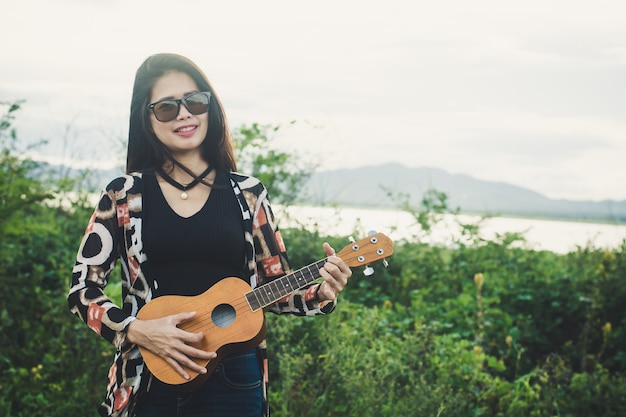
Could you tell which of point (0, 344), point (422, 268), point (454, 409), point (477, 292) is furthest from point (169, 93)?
point (422, 268)

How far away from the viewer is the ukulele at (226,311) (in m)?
2.27

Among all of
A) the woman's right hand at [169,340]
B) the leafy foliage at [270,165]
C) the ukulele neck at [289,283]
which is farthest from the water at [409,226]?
the woman's right hand at [169,340]

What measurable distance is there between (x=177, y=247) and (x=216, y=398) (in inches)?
20.4

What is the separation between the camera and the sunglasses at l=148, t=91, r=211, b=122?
2.45 meters

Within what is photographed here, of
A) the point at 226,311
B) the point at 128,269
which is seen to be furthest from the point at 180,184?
the point at 226,311

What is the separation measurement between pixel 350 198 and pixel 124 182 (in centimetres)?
533

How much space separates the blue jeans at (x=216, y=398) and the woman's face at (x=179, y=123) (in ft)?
2.59

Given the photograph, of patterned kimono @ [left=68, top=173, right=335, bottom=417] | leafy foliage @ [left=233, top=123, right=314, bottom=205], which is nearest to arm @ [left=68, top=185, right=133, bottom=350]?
patterned kimono @ [left=68, top=173, right=335, bottom=417]

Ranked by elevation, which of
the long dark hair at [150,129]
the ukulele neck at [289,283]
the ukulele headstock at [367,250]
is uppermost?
the long dark hair at [150,129]

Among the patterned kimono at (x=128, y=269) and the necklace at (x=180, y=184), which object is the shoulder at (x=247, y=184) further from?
the necklace at (x=180, y=184)

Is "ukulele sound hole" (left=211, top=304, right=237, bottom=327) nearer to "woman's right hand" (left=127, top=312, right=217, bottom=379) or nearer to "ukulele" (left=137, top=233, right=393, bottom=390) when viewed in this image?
"ukulele" (left=137, top=233, right=393, bottom=390)

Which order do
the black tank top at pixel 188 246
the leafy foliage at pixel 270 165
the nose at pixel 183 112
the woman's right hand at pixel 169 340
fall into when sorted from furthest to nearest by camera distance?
the leafy foliage at pixel 270 165 < the nose at pixel 183 112 < the black tank top at pixel 188 246 < the woman's right hand at pixel 169 340

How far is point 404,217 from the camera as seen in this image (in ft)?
24.3

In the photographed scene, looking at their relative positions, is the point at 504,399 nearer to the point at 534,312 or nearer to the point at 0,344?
the point at 534,312
